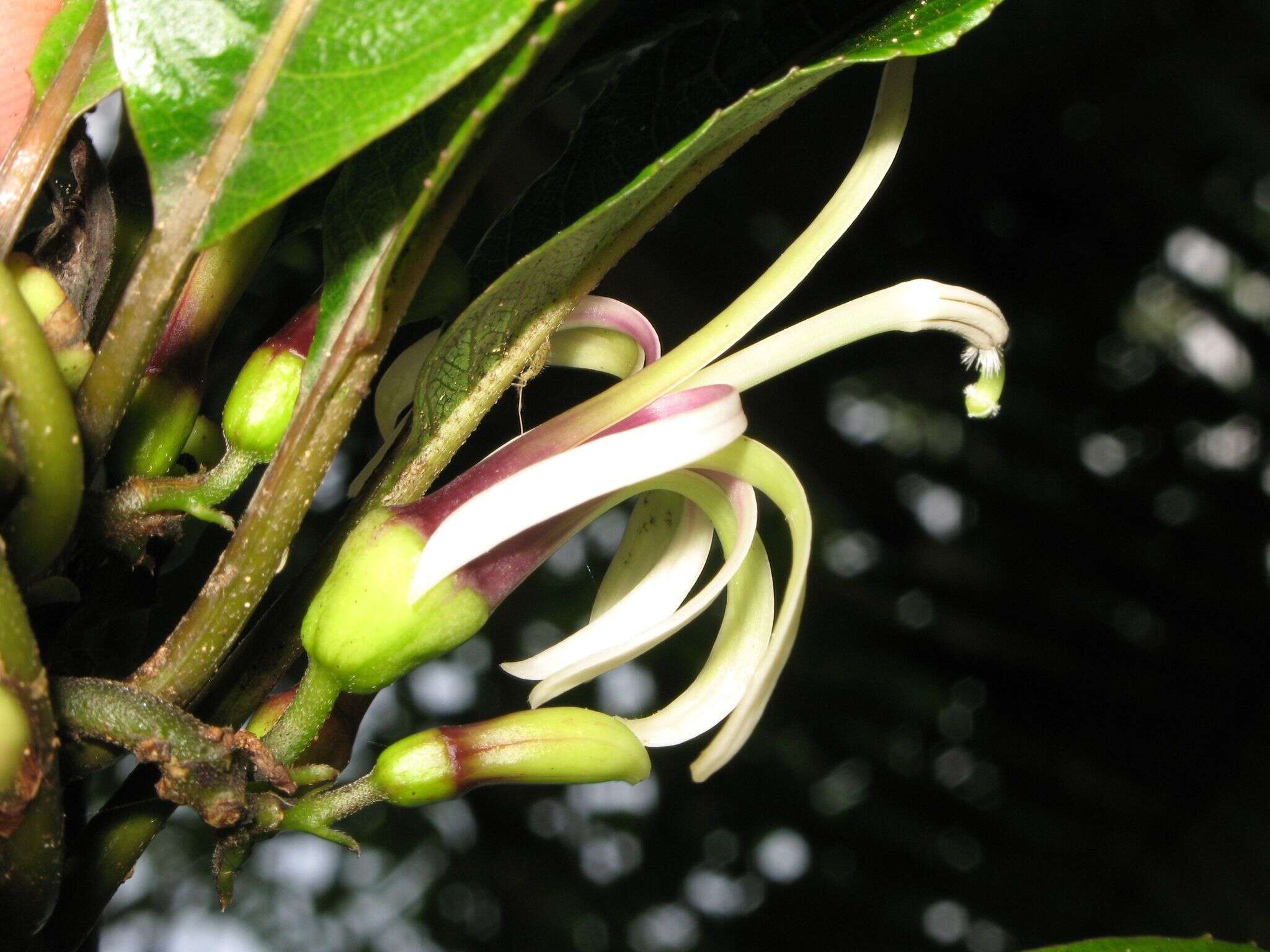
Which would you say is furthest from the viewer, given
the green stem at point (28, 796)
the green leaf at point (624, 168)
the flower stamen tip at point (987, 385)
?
the flower stamen tip at point (987, 385)

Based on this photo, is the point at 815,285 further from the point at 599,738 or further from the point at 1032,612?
the point at 599,738

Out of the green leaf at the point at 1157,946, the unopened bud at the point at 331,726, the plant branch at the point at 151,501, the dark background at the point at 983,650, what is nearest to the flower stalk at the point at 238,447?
the plant branch at the point at 151,501

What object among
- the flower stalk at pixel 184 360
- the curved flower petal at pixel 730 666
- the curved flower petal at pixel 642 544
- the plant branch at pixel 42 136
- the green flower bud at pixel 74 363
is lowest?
the curved flower petal at pixel 730 666

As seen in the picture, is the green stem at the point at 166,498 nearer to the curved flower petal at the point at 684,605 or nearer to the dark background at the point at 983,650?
the curved flower petal at the point at 684,605

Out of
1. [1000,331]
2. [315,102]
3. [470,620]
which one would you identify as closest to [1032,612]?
[1000,331]

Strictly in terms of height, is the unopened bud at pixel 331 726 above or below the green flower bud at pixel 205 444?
below

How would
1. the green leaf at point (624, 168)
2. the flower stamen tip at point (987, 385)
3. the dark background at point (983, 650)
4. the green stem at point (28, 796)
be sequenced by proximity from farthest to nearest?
the dark background at point (983, 650)
the flower stamen tip at point (987, 385)
the green leaf at point (624, 168)
the green stem at point (28, 796)

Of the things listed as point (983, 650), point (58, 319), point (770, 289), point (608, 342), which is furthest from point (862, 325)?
point (983, 650)

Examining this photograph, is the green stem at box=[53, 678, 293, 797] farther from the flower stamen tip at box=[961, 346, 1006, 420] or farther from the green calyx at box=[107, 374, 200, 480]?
the flower stamen tip at box=[961, 346, 1006, 420]

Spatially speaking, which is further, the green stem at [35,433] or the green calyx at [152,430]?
the green calyx at [152,430]
